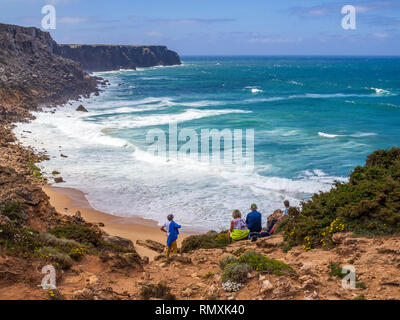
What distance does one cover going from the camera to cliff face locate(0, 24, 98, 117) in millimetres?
44469

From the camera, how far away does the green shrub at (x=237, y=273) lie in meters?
7.02

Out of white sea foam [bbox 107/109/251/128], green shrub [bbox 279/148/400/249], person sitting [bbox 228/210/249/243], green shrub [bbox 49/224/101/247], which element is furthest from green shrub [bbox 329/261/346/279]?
white sea foam [bbox 107/109/251/128]

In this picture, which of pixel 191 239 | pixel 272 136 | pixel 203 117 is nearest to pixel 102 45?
pixel 203 117

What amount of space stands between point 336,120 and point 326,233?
3338 cm

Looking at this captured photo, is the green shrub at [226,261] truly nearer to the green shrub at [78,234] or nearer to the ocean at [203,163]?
the green shrub at [78,234]

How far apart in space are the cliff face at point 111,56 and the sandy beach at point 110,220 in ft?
349

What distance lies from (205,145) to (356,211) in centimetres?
2132

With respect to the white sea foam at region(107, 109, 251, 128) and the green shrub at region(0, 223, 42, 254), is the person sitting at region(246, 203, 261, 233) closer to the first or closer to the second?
the green shrub at region(0, 223, 42, 254)

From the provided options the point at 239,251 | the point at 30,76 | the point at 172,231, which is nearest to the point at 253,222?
the point at 239,251

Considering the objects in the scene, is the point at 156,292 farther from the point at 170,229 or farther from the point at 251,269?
the point at 170,229

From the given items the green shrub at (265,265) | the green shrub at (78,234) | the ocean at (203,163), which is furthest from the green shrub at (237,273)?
the ocean at (203,163)

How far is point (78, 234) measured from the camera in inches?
424

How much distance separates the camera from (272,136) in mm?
33125
